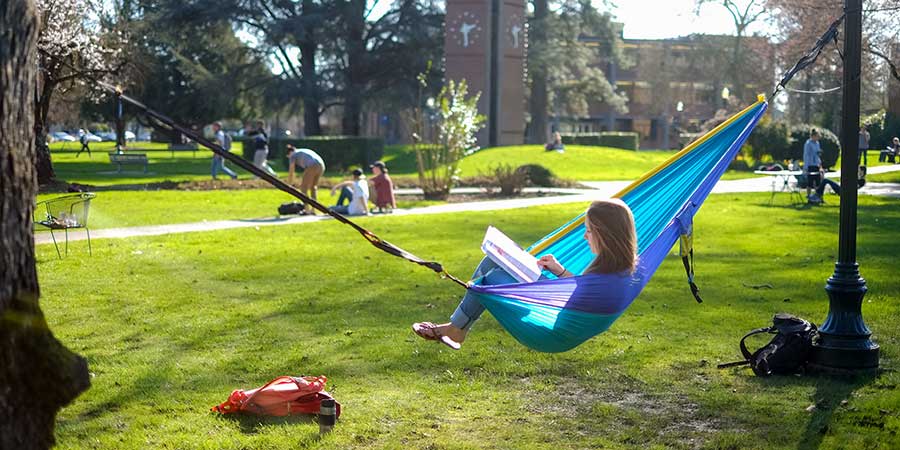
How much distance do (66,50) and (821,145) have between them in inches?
969

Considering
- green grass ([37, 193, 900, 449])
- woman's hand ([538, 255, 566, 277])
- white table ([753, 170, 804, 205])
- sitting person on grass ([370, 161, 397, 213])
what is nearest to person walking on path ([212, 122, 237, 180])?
sitting person on grass ([370, 161, 397, 213])

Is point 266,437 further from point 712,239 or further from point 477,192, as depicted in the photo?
point 477,192

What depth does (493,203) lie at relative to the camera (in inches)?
894

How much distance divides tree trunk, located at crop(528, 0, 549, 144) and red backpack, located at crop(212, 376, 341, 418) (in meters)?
41.3

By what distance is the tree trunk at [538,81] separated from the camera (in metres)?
46.7

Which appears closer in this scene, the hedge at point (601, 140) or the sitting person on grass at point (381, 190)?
the sitting person on grass at point (381, 190)

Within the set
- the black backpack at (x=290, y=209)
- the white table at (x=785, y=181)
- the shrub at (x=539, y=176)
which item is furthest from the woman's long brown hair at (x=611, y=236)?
the shrub at (x=539, y=176)

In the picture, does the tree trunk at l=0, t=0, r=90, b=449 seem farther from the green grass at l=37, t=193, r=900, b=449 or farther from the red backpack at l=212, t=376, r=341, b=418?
the red backpack at l=212, t=376, r=341, b=418

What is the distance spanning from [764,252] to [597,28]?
1537 inches

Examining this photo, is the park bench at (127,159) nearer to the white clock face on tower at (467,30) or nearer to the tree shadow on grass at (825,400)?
the white clock face on tower at (467,30)

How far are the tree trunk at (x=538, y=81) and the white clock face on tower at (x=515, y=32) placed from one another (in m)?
5.01

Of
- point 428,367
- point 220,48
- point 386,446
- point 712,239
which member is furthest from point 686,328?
point 220,48

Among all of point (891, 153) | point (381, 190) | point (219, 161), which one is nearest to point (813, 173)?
point (381, 190)

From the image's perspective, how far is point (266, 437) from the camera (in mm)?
5340
